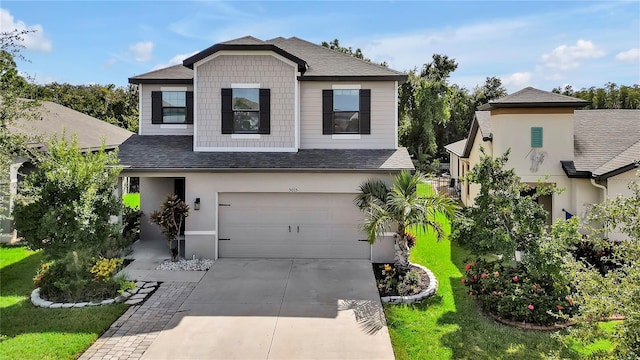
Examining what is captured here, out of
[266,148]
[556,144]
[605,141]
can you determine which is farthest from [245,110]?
[605,141]

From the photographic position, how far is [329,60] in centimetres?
1476

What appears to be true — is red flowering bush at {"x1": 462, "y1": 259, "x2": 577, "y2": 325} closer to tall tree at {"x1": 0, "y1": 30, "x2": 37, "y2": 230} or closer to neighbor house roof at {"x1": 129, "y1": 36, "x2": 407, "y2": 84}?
neighbor house roof at {"x1": 129, "y1": 36, "x2": 407, "y2": 84}

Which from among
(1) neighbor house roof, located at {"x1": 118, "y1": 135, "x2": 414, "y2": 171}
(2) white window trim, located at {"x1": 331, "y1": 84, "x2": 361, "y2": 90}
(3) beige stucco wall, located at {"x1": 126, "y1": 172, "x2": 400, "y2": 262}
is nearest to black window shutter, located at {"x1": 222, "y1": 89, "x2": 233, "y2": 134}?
(1) neighbor house roof, located at {"x1": 118, "y1": 135, "x2": 414, "y2": 171}

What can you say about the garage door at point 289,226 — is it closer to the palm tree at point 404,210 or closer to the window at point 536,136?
the palm tree at point 404,210

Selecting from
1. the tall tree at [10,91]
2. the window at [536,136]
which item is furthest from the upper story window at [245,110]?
the window at [536,136]

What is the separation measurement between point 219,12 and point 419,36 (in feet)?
27.3

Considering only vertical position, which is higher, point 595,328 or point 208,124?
point 208,124

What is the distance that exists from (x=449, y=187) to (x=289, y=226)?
773 inches

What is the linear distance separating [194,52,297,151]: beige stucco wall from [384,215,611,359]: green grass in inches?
270

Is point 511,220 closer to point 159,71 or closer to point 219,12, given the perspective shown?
point 219,12

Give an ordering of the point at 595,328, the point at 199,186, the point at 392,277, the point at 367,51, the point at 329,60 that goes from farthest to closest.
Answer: the point at 367,51, the point at 329,60, the point at 199,186, the point at 392,277, the point at 595,328

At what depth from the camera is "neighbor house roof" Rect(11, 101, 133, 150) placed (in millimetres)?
14070

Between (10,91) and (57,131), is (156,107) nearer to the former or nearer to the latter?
(57,131)

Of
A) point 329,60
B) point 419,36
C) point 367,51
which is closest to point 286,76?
point 329,60
